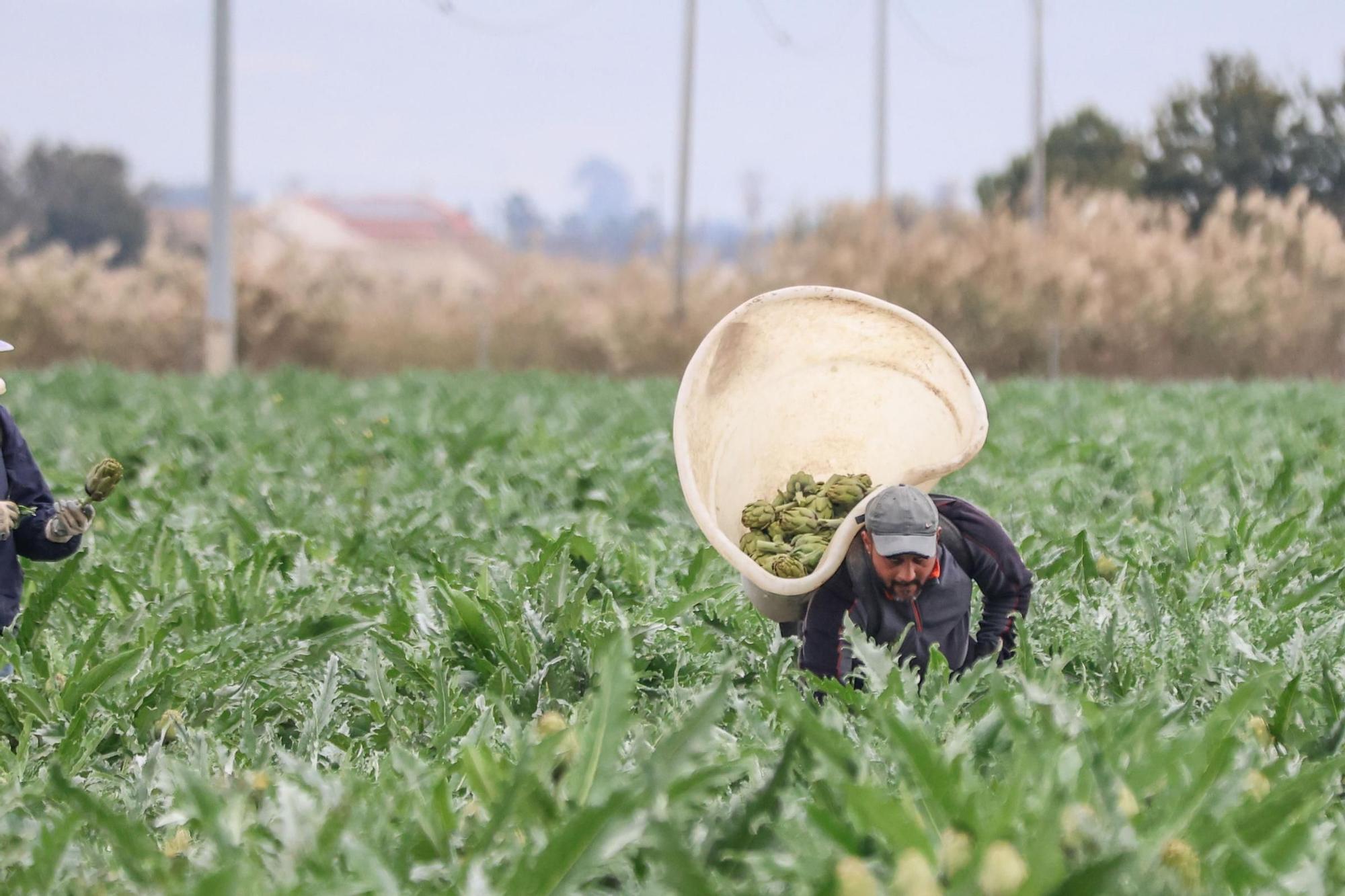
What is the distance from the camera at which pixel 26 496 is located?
12.5 feet

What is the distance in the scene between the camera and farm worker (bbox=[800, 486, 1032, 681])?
312cm

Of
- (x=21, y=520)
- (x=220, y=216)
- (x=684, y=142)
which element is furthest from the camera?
(x=684, y=142)

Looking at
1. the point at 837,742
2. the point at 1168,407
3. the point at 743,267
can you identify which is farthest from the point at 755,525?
the point at 743,267

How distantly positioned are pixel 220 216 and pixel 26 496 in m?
14.5

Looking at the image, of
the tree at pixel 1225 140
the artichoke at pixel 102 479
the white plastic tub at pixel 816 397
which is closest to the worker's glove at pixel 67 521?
the artichoke at pixel 102 479

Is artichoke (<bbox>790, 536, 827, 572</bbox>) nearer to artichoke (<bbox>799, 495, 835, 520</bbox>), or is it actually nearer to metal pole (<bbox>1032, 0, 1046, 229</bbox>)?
artichoke (<bbox>799, 495, 835, 520</bbox>)

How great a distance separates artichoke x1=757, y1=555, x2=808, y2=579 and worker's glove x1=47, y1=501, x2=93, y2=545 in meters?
1.70

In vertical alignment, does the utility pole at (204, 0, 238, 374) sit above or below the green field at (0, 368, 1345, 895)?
above

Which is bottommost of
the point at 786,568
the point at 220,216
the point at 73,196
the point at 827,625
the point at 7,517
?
the point at 827,625

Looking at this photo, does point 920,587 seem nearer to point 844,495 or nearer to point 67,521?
point 844,495

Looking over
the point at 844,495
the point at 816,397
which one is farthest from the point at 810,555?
the point at 816,397

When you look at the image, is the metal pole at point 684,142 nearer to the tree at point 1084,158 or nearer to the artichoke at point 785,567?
the tree at point 1084,158

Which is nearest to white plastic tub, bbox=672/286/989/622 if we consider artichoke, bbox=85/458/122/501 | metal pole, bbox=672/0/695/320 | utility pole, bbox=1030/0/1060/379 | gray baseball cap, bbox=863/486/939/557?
gray baseball cap, bbox=863/486/939/557

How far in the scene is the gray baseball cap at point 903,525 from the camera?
3084 mm
